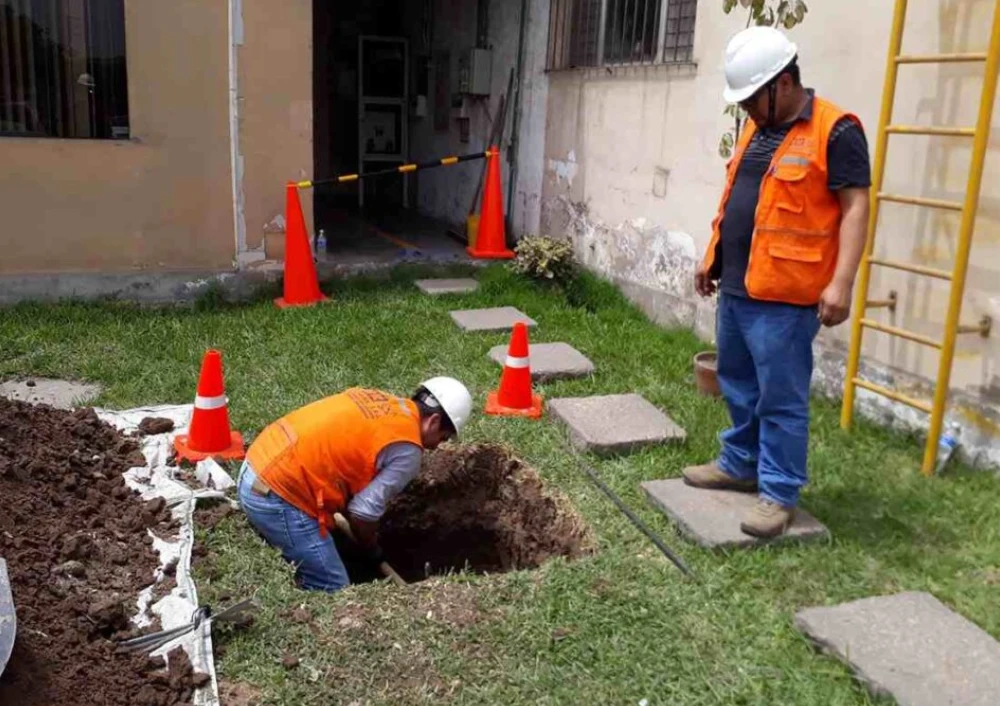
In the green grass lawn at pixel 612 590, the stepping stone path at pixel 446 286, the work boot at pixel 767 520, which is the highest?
the stepping stone path at pixel 446 286

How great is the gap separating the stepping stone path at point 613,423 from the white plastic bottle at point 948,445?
1215 mm

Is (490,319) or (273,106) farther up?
(273,106)

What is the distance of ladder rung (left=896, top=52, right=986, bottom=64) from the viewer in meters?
4.08

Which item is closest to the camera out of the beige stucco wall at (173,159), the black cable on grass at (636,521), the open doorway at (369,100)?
the black cable on grass at (636,521)

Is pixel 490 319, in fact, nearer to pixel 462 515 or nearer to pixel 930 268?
pixel 462 515

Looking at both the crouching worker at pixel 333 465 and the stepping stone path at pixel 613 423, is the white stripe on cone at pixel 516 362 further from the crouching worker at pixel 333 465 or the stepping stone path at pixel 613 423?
the crouching worker at pixel 333 465

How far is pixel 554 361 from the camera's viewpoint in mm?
5941

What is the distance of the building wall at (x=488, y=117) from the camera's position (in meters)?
8.75

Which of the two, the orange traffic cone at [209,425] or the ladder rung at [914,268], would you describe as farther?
the orange traffic cone at [209,425]

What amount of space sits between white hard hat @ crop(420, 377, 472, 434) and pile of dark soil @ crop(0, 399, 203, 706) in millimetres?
1218

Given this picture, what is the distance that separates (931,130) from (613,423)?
6.82ft

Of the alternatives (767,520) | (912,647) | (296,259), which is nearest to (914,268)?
(767,520)

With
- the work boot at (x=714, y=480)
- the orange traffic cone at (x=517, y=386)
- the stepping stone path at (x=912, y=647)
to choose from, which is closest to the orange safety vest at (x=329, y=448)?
the work boot at (x=714, y=480)

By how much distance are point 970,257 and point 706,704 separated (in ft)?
8.76
